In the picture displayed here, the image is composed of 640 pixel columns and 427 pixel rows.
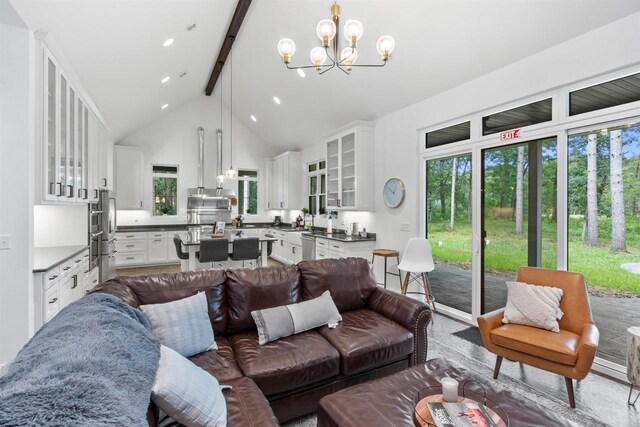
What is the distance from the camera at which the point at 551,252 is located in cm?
313

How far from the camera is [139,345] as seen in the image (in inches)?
49.8

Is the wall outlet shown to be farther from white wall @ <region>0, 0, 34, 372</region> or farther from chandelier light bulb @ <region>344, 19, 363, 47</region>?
chandelier light bulb @ <region>344, 19, 363, 47</region>

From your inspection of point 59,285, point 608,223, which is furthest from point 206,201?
point 608,223

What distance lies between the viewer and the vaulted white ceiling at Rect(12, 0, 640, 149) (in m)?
2.74

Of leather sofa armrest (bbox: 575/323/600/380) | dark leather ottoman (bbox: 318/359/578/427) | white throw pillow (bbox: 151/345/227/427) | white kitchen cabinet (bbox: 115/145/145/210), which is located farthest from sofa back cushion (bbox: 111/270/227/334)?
white kitchen cabinet (bbox: 115/145/145/210)

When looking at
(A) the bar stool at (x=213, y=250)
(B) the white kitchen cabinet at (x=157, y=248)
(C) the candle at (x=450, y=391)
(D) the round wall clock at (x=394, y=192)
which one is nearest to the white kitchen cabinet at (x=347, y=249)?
(D) the round wall clock at (x=394, y=192)

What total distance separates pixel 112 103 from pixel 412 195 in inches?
194

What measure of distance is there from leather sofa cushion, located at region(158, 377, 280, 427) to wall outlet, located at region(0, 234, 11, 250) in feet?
7.21

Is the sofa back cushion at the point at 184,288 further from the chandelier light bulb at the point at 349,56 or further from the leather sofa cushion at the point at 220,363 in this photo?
the chandelier light bulb at the point at 349,56

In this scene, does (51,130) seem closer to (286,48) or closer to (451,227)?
(286,48)

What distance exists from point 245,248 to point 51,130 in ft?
8.79

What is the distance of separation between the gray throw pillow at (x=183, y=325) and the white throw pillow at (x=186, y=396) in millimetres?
563

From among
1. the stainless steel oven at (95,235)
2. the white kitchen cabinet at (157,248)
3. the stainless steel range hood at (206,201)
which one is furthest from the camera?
the stainless steel range hood at (206,201)

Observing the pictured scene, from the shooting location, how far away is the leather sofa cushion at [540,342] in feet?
7.02
